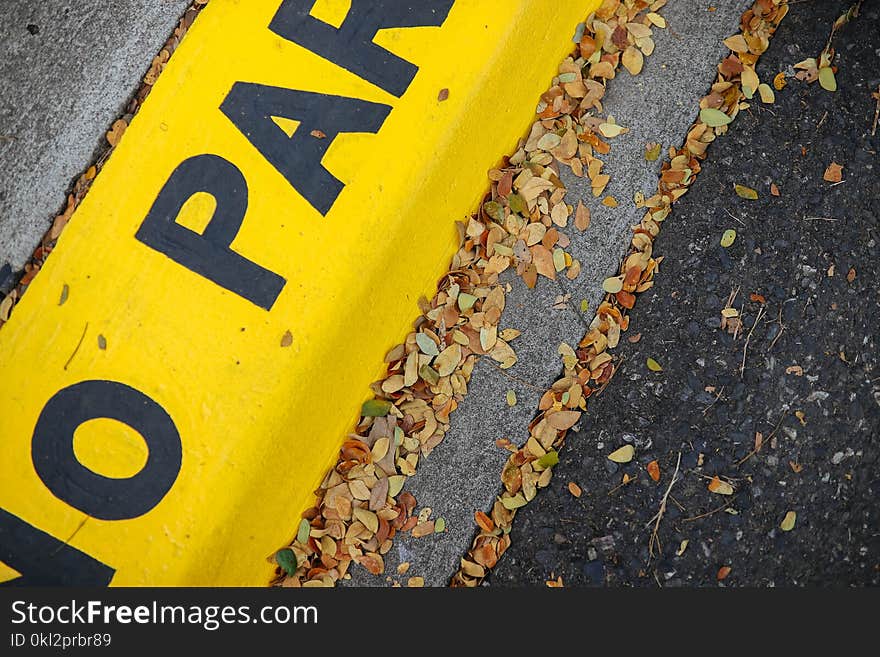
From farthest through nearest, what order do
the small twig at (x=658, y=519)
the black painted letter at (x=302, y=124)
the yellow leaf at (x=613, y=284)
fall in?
the yellow leaf at (x=613, y=284)
the small twig at (x=658, y=519)
the black painted letter at (x=302, y=124)

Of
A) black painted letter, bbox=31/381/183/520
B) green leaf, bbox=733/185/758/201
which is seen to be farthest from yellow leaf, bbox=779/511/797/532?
black painted letter, bbox=31/381/183/520

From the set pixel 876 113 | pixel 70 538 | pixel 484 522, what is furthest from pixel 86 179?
pixel 876 113

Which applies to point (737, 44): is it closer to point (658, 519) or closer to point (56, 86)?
point (658, 519)

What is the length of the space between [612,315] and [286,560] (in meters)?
1.26

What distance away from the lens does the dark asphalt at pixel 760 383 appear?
2115 millimetres

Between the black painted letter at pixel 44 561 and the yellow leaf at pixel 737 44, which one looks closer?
the black painted letter at pixel 44 561

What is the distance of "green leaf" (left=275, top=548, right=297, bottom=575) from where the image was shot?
205cm

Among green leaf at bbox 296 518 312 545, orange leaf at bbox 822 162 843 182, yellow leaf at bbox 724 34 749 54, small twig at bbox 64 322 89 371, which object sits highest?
yellow leaf at bbox 724 34 749 54

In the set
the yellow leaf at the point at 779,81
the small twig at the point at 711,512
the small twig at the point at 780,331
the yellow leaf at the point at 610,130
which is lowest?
the small twig at the point at 711,512

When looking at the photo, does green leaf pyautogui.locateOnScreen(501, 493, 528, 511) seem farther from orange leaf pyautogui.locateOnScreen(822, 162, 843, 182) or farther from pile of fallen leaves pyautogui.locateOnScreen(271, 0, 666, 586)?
orange leaf pyautogui.locateOnScreen(822, 162, 843, 182)

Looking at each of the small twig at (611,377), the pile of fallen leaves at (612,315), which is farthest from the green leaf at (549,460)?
the small twig at (611,377)

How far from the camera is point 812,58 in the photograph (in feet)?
7.63

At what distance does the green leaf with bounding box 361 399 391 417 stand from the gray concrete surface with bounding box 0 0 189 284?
115cm

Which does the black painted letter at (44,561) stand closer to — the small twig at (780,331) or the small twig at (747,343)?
the small twig at (747,343)
